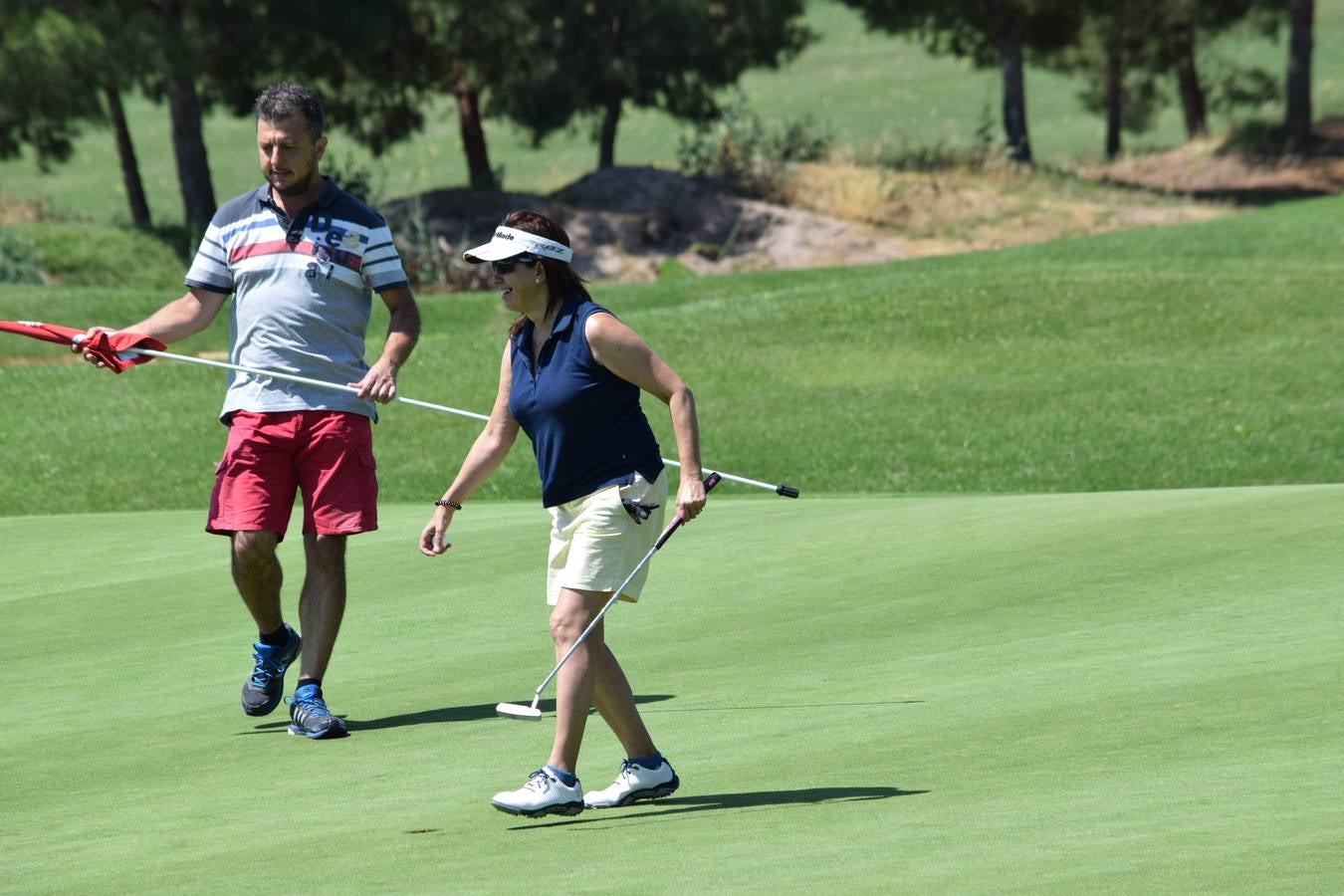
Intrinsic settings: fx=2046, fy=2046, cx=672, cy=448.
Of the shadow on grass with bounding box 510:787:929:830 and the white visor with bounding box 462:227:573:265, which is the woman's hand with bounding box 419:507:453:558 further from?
the shadow on grass with bounding box 510:787:929:830

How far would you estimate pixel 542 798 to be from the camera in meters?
5.48

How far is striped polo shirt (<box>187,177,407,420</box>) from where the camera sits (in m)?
7.46

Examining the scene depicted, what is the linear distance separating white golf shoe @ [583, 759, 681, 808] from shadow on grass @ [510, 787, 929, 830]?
3 centimetres

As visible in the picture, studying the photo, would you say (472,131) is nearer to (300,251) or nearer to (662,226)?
(662,226)

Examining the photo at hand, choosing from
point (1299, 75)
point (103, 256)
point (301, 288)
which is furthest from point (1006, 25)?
point (301, 288)

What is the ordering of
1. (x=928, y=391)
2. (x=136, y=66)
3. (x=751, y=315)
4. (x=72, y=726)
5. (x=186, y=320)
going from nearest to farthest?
(x=72, y=726)
(x=186, y=320)
(x=928, y=391)
(x=751, y=315)
(x=136, y=66)

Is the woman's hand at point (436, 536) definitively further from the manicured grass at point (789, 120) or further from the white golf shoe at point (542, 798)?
the manicured grass at point (789, 120)

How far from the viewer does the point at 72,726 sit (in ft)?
23.1

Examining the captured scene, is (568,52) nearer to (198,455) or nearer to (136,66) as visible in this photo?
(136,66)

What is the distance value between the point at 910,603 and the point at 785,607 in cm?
56

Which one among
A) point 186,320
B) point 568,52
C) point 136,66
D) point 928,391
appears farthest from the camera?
point 568,52

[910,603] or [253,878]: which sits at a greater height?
[253,878]

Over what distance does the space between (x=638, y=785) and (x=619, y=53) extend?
115 ft

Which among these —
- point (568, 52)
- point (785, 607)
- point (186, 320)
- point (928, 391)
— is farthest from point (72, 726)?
point (568, 52)
